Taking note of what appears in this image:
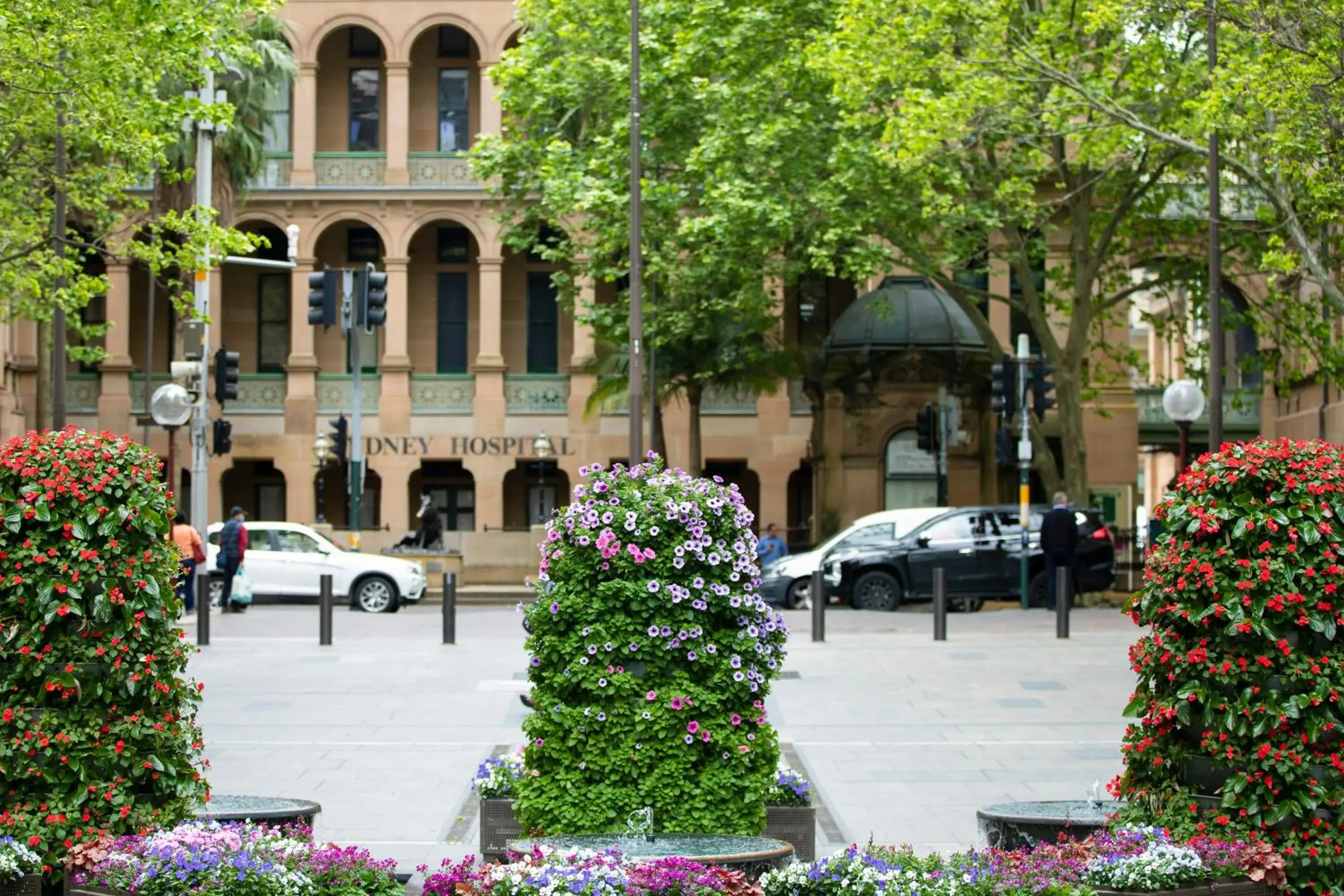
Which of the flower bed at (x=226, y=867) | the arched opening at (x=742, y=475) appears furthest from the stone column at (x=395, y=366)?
the flower bed at (x=226, y=867)

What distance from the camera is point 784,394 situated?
158ft

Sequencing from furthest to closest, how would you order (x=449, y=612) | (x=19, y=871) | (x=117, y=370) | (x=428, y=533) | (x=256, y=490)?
1. (x=256, y=490)
2. (x=117, y=370)
3. (x=428, y=533)
4. (x=449, y=612)
5. (x=19, y=871)

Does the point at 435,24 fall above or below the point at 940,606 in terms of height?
above

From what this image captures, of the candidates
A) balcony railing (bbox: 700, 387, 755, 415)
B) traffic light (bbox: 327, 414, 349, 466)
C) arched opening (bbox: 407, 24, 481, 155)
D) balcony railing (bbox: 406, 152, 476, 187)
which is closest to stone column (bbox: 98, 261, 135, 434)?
balcony railing (bbox: 406, 152, 476, 187)

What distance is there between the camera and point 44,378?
38.8 metres

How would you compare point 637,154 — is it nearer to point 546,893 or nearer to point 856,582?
point 856,582

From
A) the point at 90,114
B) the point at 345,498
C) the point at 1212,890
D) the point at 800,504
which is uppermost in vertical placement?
the point at 90,114

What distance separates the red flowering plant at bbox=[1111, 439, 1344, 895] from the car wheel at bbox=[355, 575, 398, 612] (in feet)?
89.2

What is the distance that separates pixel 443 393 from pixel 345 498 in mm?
3615

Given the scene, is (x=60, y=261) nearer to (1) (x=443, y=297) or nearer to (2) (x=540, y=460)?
(2) (x=540, y=460)

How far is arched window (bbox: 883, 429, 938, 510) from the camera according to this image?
38.7m

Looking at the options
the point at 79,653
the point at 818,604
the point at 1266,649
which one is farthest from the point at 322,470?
the point at 1266,649

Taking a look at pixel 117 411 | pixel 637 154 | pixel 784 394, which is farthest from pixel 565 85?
Answer: pixel 117 411

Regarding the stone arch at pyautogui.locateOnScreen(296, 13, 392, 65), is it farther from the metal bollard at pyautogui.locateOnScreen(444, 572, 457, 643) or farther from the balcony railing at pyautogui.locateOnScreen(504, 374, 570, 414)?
the metal bollard at pyautogui.locateOnScreen(444, 572, 457, 643)
